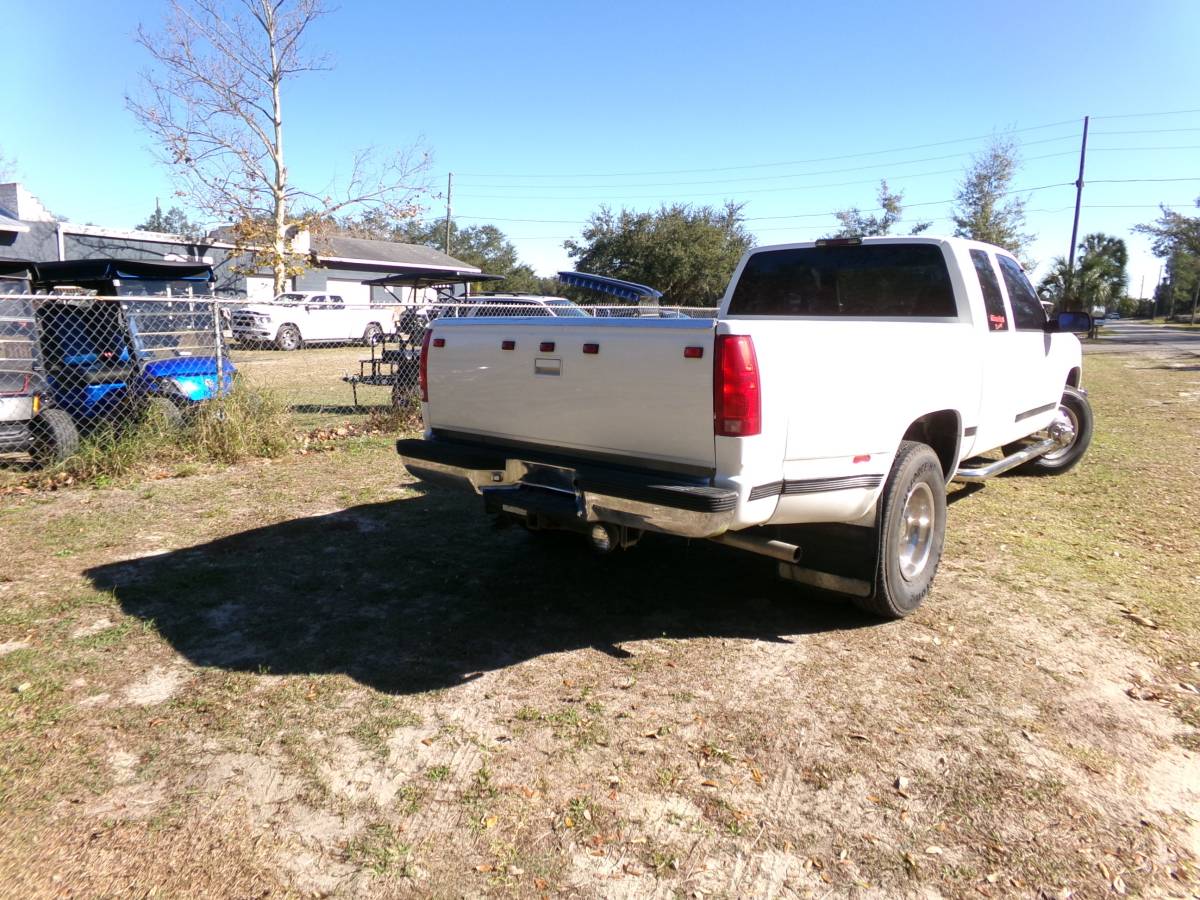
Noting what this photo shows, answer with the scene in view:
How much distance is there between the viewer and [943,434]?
463 centimetres

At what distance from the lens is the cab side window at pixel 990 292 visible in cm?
518

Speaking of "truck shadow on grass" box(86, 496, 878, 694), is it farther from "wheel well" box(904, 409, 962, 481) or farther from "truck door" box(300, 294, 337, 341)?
"truck door" box(300, 294, 337, 341)

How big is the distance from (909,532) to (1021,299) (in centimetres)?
266

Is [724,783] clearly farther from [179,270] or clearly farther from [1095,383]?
[1095,383]

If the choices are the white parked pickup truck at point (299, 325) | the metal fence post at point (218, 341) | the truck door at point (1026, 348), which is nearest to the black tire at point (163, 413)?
the metal fence post at point (218, 341)

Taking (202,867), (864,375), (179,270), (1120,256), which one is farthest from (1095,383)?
(1120,256)

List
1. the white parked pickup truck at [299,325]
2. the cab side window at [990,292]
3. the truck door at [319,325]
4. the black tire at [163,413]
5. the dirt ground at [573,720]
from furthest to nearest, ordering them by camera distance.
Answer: the truck door at [319,325] → the white parked pickup truck at [299,325] → the black tire at [163,413] → the cab side window at [990,292] → the dirt ground at [573,720]

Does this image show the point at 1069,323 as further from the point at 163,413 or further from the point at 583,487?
the point at 163,413

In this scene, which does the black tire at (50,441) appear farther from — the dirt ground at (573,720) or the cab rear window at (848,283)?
the cab rear window at (848,283)

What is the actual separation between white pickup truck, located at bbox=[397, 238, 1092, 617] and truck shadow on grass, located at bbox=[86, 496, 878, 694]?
50cm

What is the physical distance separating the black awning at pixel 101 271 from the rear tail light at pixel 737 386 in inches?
281

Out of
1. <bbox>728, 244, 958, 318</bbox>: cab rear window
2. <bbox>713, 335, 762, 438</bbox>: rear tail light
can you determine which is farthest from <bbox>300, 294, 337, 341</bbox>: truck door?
<bbox>713, 335, 762, 438</bbox>: rear tail light

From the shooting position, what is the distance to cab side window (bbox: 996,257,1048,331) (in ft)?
18.5

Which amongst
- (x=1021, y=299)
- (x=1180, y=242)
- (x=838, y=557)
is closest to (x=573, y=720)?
(x=838, y=557)
